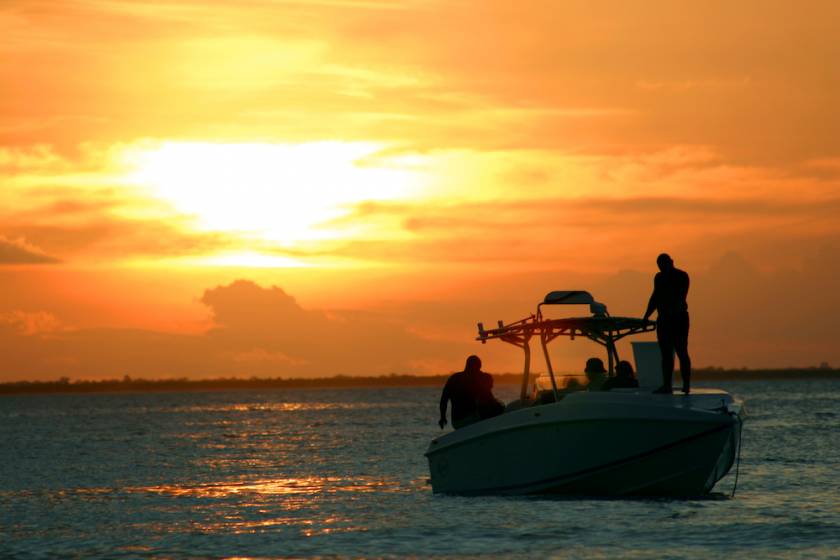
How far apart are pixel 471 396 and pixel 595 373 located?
2.23 meters

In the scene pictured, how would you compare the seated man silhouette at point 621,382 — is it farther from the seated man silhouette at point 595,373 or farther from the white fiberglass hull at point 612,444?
the white fiberglass hull at point 612,444

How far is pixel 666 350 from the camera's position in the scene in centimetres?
2036

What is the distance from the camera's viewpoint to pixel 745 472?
29750 mm

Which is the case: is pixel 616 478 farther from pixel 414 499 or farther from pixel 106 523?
pixel 106 523

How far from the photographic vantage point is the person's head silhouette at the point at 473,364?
22.7m

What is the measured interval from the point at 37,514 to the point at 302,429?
157ft

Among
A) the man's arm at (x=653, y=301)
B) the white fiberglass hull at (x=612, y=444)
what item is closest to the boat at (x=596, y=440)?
the white fiberglass hull at (x=612, y=444)

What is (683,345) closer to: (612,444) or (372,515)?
(612,444)

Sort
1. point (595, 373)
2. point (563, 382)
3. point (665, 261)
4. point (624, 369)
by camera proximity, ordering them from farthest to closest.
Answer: point (595, 373), point (563, 382), point (624, 369), point (665, 261)

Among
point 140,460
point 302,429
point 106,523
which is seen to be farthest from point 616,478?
point 302,429

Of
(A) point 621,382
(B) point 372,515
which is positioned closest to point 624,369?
(A) point 621,382

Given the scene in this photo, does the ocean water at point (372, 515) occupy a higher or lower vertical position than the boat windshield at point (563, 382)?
lower

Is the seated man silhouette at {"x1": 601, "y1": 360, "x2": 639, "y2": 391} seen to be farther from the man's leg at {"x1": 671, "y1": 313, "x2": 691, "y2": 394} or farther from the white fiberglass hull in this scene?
the man's leg at {"x1": 671, "y1": 313, "x2": 691, "y2": 394}

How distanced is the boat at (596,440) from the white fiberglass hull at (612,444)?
0.02 m
